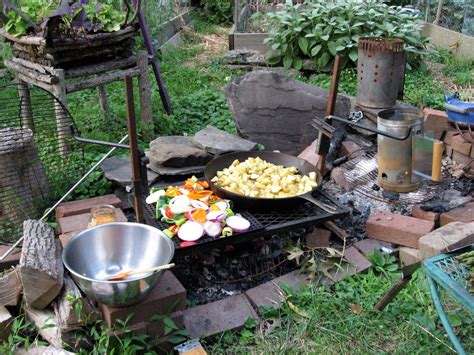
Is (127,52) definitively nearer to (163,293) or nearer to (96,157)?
(96,157)

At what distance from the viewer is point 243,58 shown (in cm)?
764

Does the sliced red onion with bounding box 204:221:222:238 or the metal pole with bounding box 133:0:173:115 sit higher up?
the metal pole with bounding box 133:0:173:115

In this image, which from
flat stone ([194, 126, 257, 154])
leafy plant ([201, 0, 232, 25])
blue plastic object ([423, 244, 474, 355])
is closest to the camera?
blue plastic object ([423, 244, 474, 355])

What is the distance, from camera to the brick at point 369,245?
3706 mm

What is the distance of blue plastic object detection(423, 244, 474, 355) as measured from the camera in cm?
231

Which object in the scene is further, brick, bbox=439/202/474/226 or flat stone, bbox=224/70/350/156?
flat stone, bbox=224/70/350/156

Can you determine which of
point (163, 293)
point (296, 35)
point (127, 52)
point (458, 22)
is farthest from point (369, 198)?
point (458, 22)

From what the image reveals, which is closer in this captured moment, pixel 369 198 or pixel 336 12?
pixel 369 198

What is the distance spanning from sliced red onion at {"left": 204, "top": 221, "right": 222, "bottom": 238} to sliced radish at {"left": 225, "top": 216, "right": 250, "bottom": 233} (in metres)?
0.08

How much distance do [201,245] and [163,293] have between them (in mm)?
389

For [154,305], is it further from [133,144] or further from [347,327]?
[347,327]

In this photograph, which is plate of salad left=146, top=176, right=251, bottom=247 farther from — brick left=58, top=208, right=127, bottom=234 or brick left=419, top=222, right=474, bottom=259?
brick left=419, top=222, right=474, bottom=259

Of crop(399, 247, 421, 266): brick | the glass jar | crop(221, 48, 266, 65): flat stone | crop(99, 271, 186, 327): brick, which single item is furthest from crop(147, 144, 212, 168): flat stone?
crop(221, 48, 266, 65): flat stone

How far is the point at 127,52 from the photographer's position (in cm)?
507
